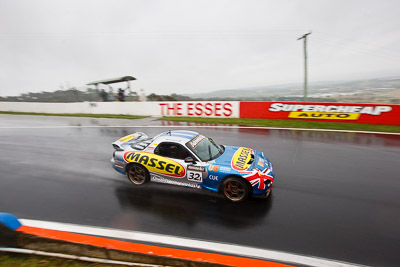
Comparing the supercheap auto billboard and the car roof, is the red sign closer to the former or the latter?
the supercheap auto billboard

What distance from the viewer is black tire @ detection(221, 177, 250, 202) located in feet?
16.3

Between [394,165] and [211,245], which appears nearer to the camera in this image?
[211,245]

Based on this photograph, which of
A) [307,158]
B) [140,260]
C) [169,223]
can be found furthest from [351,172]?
[140,260]

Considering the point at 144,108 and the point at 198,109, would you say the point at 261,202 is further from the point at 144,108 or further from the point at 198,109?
the point at 144,108

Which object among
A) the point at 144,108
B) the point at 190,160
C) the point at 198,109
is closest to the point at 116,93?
the point at 144,108

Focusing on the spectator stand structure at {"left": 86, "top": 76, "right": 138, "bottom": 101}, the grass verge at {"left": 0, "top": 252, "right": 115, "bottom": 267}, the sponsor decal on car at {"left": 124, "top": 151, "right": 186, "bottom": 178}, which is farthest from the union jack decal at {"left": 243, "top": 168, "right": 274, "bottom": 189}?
the spectator stand structure at {"left": 86, "top": 76, "right": 138, "bottom": 101}

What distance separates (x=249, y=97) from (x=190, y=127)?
5420 mm

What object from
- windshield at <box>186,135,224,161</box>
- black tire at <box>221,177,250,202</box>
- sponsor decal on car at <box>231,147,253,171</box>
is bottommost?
black tire at <box>221,177,250,202</box>

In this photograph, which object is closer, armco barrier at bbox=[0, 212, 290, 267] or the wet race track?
armco barrier at bbox=[0, 212, 290, 267]

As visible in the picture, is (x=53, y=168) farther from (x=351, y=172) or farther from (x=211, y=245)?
(x=351, y=172)

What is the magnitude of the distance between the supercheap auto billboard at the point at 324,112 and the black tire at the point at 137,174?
1075cm

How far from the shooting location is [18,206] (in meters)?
5.20

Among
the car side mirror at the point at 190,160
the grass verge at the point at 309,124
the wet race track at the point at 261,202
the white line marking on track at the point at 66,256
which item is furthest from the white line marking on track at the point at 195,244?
the grass verge at the point at 309,124

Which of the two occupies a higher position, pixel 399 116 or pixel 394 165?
pixel 399 116
